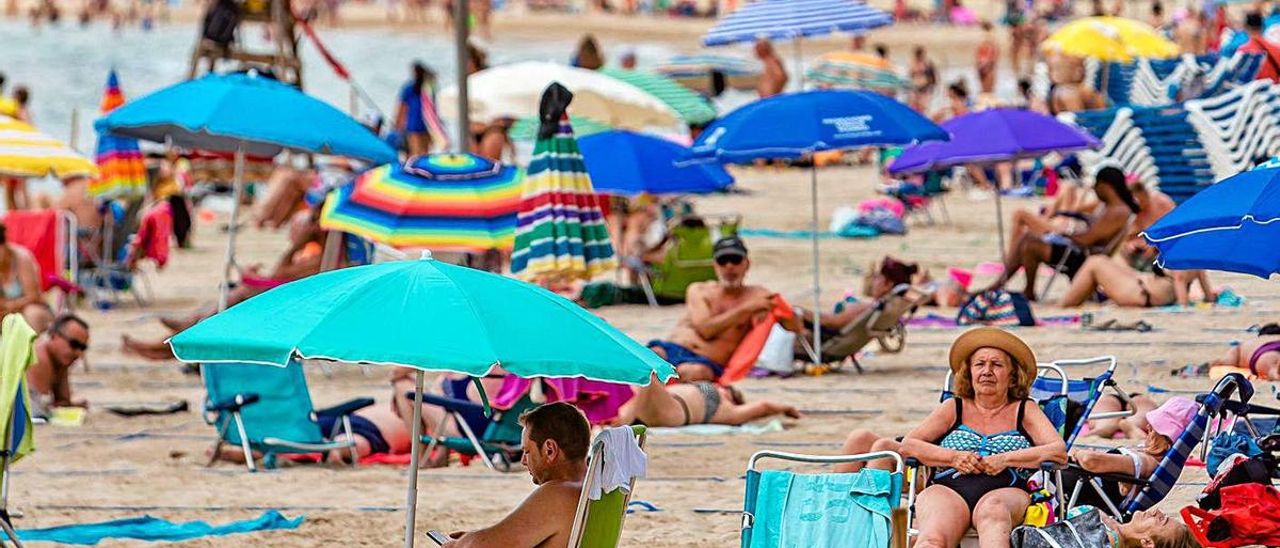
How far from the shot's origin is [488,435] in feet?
26.0

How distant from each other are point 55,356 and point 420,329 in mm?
5771

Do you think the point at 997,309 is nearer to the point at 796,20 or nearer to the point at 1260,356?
the point at 1260,356

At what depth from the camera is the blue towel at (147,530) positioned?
21.7 feet

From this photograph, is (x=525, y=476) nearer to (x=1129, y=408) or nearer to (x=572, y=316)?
(x=1129, y=408)

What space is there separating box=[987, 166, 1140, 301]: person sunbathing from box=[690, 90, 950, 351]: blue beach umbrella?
172 cm

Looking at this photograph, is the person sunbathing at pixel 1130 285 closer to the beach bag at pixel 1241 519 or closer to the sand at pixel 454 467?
the sand at pixel 454 467

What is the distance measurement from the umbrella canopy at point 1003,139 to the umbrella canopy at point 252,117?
389cm

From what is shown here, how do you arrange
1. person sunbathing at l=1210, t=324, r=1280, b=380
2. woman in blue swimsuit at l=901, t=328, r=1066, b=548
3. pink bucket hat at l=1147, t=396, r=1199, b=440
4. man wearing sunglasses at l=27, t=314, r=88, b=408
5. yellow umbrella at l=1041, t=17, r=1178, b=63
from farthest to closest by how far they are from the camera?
yellow umbrella at l=1041, t=17, r=1178, b=63, man wearing sunglasses at l=27, t=314, r=88, b=408, person sunbathing at l=1210, t=324, r=1280, b=380, pink bucket hat at l=1147, t=396, r=1199, b=440, woman in blue swimsuit at l=901, t=328, r=1066, b=548

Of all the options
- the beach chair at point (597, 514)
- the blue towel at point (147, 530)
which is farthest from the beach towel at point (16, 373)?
the beach chair at point (597, 514)

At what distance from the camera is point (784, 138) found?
10.2 metres

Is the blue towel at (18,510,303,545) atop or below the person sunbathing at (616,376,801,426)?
atop

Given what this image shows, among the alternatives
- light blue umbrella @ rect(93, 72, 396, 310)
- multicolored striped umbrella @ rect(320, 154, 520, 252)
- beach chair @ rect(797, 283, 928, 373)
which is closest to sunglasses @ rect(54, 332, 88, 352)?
light blue umbrella @ rect(93, 72, 396, 310)

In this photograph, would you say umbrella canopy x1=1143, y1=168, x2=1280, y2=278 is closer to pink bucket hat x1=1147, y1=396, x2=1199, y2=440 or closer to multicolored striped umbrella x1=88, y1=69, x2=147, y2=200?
pink bucket hat x1=1147, y1=396, x2=1199, y2=440

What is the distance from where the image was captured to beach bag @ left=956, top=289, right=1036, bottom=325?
36.1 feet
